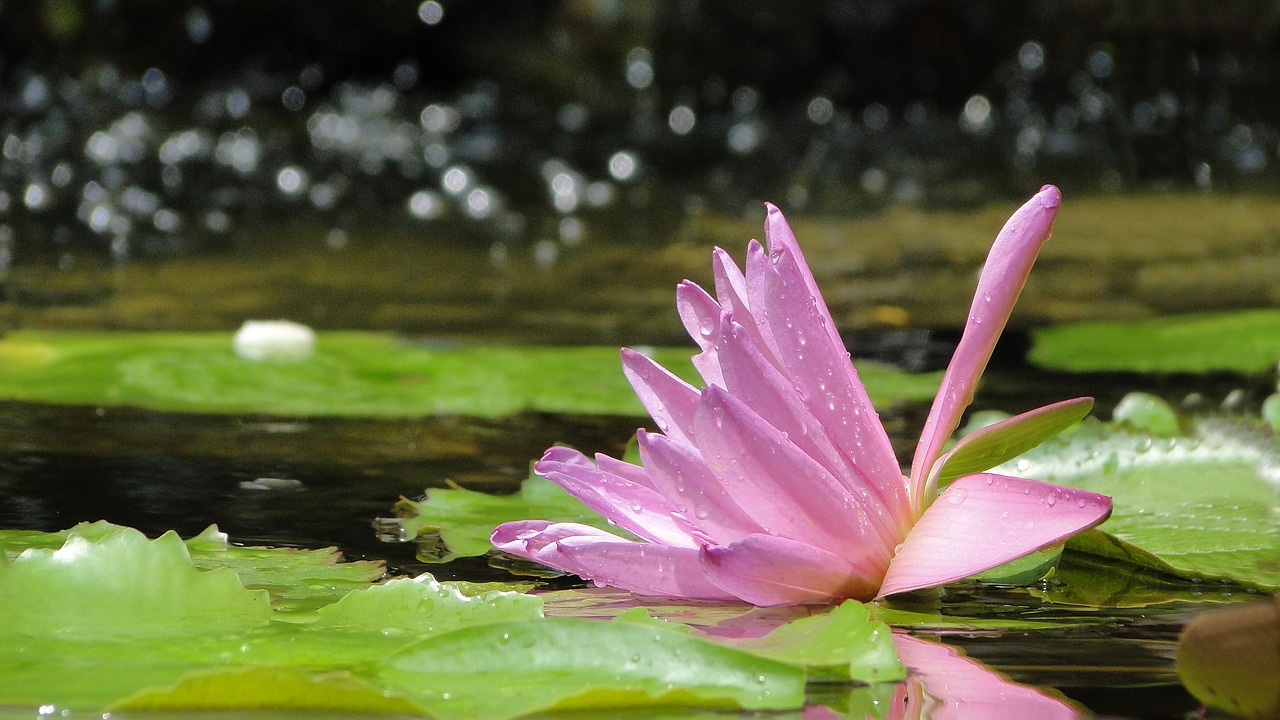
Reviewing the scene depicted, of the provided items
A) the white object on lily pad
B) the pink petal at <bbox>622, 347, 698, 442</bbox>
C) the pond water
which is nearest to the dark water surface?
the pond water

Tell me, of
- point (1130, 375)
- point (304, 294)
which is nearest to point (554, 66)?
point (304, 294)

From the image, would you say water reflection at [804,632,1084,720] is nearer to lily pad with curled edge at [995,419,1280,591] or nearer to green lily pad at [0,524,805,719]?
green lily pad at [0,524,805,719]

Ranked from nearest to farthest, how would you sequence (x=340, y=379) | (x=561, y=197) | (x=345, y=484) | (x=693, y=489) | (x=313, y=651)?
1. (x=313, y=651)
2. (x=693, y=489)
3. (x=345, y=484)
4. (x=340, y=379)
5. (x=561, y=197)

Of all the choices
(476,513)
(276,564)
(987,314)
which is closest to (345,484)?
(476,513)

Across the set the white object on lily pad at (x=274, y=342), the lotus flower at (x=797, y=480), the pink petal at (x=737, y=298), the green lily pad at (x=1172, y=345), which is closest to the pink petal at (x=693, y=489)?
the lotus flower at (x=797, y=480)

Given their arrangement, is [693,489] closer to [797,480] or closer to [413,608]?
[797,480]

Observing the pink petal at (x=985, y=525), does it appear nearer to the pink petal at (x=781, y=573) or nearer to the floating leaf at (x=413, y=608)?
the pink petal at (x=781, y=573)

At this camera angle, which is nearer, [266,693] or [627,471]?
[266,693]

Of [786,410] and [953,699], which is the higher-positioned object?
[786,410]
